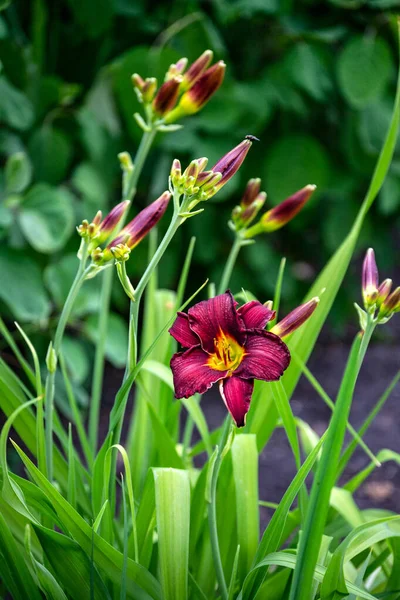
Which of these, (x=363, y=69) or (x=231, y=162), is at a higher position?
(x=231, y=162)

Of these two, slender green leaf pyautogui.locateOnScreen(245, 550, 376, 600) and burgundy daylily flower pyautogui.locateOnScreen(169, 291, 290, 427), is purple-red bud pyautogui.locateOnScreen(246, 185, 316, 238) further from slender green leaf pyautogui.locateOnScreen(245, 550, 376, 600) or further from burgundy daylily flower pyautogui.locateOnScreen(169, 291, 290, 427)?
slender green leaf pyautogui.locateOnScreen(245, 550, 376, 600)

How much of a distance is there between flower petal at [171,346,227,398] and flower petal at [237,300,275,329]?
5 cm

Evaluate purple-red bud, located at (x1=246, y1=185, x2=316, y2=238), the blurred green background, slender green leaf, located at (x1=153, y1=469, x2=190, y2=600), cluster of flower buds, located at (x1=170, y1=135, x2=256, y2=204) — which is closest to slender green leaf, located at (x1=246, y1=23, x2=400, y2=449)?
purple-red bud, located at (x1=246, y1=185, x2=316, y2=238)

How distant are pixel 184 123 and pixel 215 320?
1.19 metres

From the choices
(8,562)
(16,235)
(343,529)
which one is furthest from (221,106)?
(8,562)

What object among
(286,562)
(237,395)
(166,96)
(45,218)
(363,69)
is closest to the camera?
(237,395)

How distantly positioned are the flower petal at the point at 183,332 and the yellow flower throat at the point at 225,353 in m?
0.02

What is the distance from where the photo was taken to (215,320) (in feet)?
1.99

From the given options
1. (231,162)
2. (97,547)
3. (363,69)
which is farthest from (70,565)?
(363,69)

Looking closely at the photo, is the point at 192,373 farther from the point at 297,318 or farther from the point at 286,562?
the point at 286,562

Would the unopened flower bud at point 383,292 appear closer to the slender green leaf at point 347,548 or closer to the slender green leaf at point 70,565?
the slender green leaf at point 347,548

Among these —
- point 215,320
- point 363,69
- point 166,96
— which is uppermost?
point 166,96

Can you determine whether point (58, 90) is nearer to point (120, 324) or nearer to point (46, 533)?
point (120, 324)

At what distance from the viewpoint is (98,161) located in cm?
166
